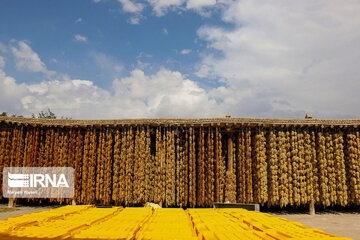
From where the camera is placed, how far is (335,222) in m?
9.83

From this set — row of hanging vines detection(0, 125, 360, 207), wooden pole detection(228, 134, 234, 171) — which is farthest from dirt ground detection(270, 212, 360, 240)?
wooden pole detection(228, 134, 234, 171)

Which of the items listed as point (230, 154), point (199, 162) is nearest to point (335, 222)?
point (230, 154)

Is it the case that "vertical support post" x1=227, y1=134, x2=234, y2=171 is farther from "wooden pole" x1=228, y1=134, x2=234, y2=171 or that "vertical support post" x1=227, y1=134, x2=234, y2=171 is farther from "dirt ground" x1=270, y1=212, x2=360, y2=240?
"dirt ground" x1=270, y1=212, x2=360, y2=240

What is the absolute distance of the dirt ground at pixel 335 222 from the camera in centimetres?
816

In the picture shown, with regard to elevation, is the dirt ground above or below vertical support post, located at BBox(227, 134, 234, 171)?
Answer: below

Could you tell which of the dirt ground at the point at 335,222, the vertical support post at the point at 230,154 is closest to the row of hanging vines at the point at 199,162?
the vertical support post at the point at 230,154

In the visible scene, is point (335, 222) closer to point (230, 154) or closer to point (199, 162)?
point (230, 154)

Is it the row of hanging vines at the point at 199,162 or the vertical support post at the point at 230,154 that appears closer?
the row of hanging vines at the point at 199,162

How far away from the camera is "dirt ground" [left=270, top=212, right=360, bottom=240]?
816 centimetres

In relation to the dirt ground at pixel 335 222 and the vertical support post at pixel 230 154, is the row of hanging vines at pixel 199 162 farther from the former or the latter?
the dirt ground at pixel 335 222

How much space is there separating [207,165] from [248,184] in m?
2.08

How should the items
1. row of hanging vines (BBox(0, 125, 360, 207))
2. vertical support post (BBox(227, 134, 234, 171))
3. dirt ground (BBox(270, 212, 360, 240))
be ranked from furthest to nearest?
vertical support post (BBox(227, 134, 234, 171))
row of hanging vines (BBox(0, 125, 360, 207))
dirt ground (BBox(270, 212, 360, 240))

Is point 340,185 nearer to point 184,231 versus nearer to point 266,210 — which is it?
point 266,210

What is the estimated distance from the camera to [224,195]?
1117cm
